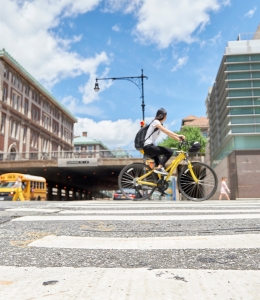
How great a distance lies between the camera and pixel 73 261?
205 cm

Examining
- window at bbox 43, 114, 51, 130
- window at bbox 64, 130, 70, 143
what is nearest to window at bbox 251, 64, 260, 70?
window at bbox 43, 114, 51, 130

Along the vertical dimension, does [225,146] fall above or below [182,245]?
above

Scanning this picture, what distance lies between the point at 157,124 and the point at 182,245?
15.5ft

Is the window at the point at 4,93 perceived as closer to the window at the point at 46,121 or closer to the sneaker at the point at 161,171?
the window at the point at 46,121

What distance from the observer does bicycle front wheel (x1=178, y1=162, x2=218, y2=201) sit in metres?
7.50

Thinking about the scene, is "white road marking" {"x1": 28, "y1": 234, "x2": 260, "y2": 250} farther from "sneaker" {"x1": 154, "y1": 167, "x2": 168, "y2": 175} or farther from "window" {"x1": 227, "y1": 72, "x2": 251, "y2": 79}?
"window" {"x1": 227, "y1": 72, "x2": 251, "y2": 79}

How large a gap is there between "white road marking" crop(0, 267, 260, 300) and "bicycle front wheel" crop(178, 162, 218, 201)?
5857mm

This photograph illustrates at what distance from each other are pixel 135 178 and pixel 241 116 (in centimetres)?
1958

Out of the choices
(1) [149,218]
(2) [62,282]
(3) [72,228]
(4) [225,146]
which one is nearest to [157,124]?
(1) [149,218]

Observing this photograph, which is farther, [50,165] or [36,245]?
[50,165]

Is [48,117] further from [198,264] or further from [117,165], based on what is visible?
[198,264]

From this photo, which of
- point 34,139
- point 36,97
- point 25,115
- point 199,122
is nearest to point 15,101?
point 25,115

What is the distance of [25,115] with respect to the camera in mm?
58469

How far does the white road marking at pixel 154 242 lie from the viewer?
2.35m
